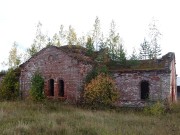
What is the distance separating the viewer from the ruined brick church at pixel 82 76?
21609 mm

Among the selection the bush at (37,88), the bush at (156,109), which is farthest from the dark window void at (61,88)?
the bush at (156,109)

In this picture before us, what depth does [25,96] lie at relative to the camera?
2630cm

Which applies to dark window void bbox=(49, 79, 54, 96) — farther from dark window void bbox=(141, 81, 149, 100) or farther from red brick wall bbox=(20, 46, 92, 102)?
dark window void bbox=(141, 81, 149, 100)

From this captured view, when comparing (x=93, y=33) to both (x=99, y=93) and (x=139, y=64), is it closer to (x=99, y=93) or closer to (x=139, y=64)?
(x=139, y=64)

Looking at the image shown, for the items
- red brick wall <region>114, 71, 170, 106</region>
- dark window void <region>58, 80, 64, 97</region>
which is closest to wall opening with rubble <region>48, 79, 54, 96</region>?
dark window void <region>58, 80, 64, 97</region>

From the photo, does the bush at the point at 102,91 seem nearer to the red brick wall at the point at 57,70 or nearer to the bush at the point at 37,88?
the red brick wall at the point at 57,70

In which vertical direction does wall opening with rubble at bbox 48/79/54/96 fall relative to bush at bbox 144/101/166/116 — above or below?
above

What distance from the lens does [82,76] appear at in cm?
2345

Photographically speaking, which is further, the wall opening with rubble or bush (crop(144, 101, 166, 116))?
the wall opening with rubble

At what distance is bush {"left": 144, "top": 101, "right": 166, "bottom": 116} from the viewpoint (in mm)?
19631

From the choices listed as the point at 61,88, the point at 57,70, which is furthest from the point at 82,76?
the point at 61,88

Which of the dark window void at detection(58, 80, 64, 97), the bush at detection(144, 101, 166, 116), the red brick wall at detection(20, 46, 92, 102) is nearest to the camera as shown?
the bush at detection(144, 101, 166, 116)

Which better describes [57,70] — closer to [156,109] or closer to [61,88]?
[61,88]

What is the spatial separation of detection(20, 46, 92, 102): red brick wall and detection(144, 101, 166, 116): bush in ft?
18.5
